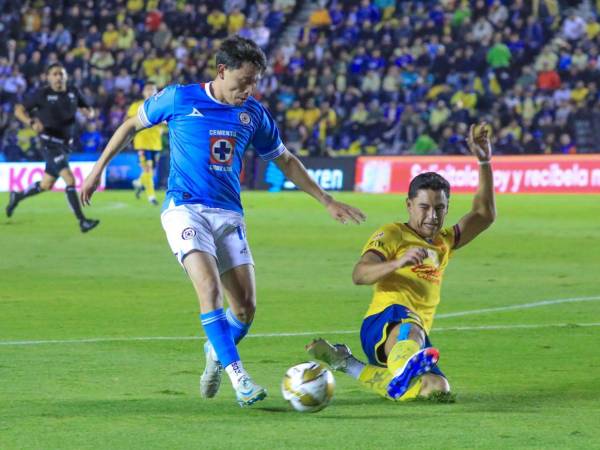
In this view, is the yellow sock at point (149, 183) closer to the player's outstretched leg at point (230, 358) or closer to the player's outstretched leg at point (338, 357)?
the player's outstretched leg at point (338, 357)

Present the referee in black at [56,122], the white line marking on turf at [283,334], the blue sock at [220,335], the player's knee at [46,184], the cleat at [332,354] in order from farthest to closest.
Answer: the player's knee at [46,184]
the referee in black at [56,122]
the white line marking on turf at [283,334]
the cleat at [332,354]
the blue sock at [220,335]

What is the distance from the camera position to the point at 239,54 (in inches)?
306

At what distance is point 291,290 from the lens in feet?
47.6

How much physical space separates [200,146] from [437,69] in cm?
3008

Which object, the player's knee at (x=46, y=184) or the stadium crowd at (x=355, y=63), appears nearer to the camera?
the player's knee at (x=46, y=184)

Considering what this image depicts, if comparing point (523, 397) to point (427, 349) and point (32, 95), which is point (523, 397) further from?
point (32, 95)

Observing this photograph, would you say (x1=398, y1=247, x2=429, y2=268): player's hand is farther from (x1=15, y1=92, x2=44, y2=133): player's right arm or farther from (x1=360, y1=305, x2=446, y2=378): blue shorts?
(x1=15, y1=92, x2=44, y2=133): player's right arm

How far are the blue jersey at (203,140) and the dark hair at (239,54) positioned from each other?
0.35m

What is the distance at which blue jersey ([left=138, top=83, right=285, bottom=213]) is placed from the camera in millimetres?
8039

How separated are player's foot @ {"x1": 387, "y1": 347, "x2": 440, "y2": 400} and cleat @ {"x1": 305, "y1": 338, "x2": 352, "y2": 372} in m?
0.66

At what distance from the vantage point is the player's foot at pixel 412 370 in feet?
23.6

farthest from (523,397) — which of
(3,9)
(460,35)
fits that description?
(3,9)

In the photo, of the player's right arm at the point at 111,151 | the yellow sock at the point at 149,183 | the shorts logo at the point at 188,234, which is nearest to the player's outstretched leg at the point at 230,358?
the shorts logo at the point at 188,234

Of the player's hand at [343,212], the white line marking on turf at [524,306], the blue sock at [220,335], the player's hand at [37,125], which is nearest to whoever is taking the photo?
the blue sock at [220,335]
